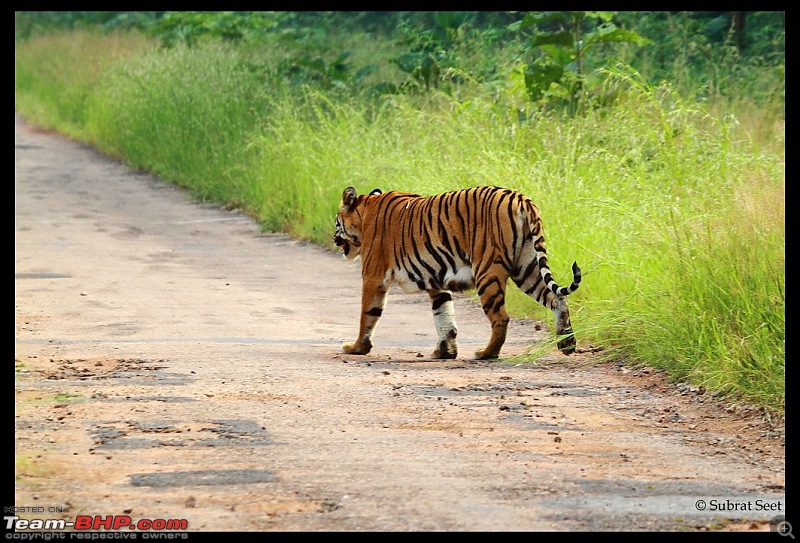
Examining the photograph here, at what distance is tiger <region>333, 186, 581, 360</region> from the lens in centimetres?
898

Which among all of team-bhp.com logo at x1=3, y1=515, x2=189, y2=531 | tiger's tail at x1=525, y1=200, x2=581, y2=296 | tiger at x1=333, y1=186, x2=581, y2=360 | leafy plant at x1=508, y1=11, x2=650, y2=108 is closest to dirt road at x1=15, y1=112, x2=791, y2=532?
team-bhp.com logo at x1=3, y1=515, x2=189, y2=531

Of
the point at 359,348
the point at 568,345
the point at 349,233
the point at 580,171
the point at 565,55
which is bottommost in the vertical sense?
the point at 359,348

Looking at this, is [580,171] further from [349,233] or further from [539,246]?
[539,246]

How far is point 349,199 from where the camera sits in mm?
9961

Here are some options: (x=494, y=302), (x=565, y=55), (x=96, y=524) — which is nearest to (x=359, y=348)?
(x=494, y=302)

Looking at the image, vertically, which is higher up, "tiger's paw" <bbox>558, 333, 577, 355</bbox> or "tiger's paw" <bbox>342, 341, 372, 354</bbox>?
"tiger's paw" <bbox>558, 333, 577, 355</bbox>

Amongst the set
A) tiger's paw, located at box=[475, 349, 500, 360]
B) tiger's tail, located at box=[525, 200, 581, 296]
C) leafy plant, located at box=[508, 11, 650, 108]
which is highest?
leafy plant, located at box=[508, 11, 650, 108]

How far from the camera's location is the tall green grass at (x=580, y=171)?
8188 mm

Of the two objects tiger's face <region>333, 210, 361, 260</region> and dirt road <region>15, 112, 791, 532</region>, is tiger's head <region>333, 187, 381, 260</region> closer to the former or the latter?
tiger's face <region>333, 210, 361, 260</region>

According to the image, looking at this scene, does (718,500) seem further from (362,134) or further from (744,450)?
(362,134)

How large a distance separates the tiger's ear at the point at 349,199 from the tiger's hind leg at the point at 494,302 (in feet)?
4.30

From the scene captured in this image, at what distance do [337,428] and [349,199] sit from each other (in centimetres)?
337

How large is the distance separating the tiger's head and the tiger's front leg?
2.29 feet

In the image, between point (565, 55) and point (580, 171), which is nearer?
point (580, 171)
